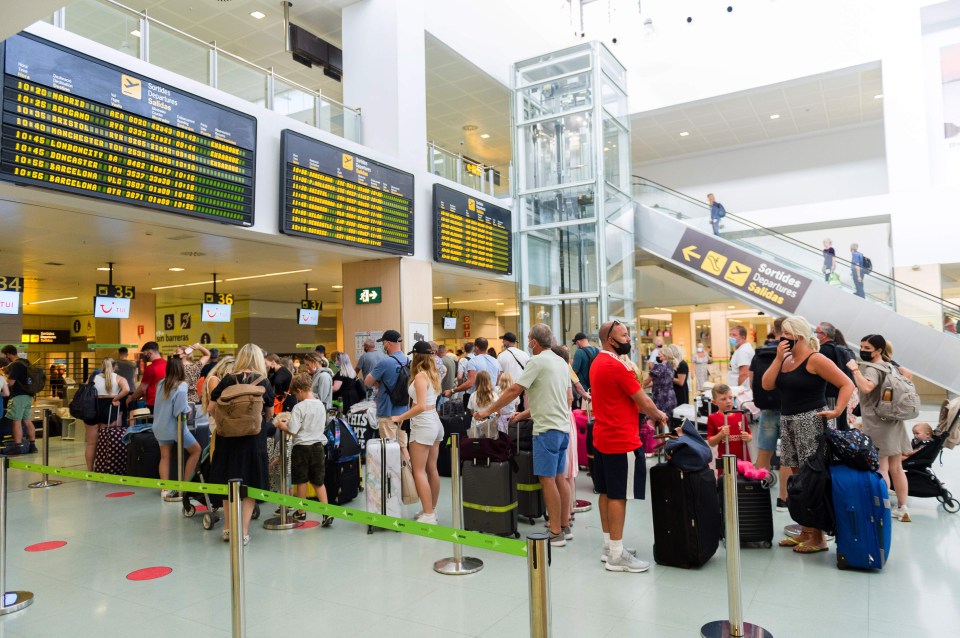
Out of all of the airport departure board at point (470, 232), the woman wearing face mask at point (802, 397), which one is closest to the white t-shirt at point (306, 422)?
the woman wearing face mask at point (802, 397)

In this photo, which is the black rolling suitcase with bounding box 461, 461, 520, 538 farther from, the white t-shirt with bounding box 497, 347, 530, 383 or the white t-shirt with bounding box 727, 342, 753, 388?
the white t-shirt with bounding box 727, 342, 753, 388

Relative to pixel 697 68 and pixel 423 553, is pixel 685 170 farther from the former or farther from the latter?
pixel 423 553

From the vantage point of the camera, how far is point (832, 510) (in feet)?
13.4

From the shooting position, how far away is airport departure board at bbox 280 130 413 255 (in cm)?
803

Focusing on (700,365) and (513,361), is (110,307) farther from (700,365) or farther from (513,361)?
(700,365)

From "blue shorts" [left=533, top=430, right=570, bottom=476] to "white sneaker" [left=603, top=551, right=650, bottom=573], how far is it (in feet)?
2.27

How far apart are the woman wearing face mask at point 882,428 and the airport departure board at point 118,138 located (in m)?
6.63

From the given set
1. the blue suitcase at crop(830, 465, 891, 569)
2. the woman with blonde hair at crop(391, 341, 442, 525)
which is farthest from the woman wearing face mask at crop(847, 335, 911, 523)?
the woman with blonde hair at crop(391, 341, 442, 525)

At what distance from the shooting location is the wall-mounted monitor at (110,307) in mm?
10547

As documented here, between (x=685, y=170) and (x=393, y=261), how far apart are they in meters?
16.0

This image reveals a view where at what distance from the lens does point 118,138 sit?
6.20 metres

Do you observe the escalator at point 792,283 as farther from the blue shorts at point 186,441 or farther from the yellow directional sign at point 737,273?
the blue shorts at point 186,441

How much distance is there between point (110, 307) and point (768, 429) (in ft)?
33.9

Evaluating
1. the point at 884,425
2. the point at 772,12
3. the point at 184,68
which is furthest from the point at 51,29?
the point at 772,12
